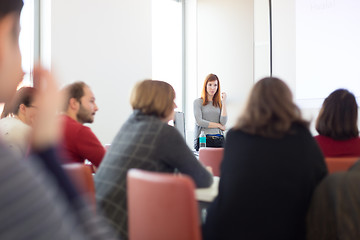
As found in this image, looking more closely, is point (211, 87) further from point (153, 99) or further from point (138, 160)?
point (138, 160)

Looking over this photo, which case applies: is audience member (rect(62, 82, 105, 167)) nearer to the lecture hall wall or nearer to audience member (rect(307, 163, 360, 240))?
audience member (rect(307, 163, 360, 240))

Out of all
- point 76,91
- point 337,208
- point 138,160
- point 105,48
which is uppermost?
point 105,48

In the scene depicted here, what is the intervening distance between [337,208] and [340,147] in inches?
→ 39.2

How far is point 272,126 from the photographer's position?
1.53 metres

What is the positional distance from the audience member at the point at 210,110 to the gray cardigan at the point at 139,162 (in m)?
2.69

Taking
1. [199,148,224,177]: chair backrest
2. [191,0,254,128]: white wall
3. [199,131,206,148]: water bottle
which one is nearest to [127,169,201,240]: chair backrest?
[199,148,224,177]: chair backrest

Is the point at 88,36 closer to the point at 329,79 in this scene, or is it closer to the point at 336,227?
the point at 329,79

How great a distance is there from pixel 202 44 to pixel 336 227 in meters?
5.41

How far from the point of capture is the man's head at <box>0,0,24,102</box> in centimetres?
42

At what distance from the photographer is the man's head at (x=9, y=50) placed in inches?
16.7

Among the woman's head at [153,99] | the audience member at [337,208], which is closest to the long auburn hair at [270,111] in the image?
the audience member at [337,208]

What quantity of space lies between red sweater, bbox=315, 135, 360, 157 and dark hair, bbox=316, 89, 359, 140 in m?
0.03

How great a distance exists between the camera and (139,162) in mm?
1771

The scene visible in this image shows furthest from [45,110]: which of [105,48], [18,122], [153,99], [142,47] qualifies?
[142,47]
